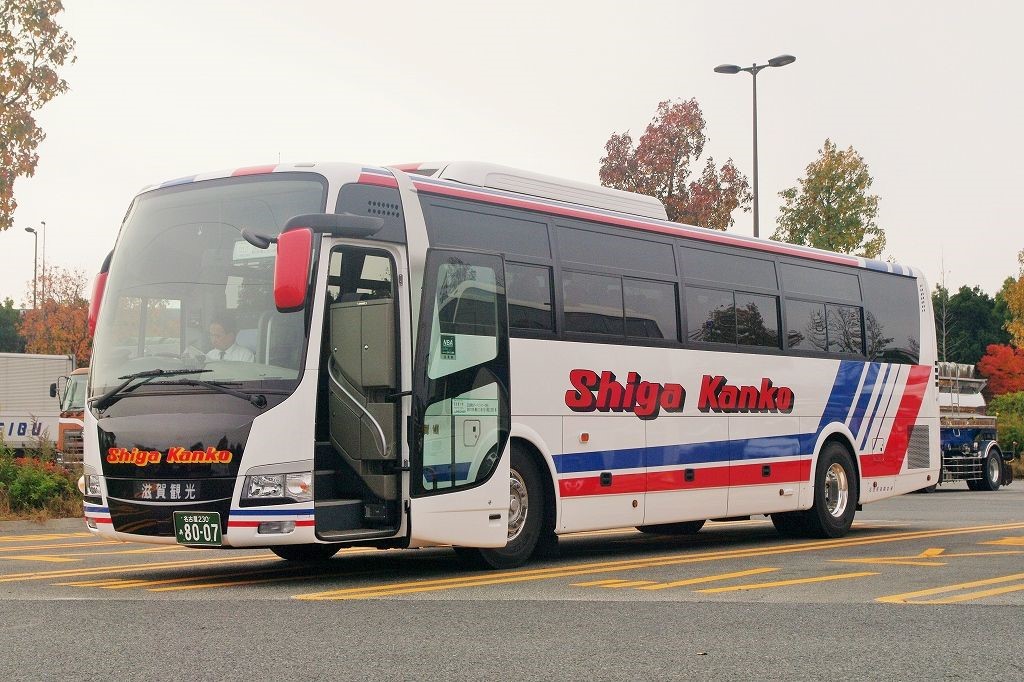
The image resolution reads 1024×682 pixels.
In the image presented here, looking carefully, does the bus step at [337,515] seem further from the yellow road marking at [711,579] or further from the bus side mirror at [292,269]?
the yellow road marking at [711,579]

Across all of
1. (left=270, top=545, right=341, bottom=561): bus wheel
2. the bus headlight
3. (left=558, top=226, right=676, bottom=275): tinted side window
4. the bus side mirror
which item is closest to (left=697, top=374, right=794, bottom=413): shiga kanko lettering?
(left=558, top=226, right=676, bottom=275): tinted side window

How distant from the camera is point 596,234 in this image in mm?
14758

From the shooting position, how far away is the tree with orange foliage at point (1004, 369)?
7469 centimetres

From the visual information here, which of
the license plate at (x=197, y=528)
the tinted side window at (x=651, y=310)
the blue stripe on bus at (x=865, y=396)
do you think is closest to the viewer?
the license plate at (x=197, y=528)

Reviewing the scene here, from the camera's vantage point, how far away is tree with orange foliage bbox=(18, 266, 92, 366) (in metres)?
63.3

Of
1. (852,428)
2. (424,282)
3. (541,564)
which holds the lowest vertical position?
(541,564)

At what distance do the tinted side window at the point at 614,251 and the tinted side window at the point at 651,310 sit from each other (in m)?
0.19

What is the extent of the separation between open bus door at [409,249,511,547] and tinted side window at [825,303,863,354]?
22.5ft

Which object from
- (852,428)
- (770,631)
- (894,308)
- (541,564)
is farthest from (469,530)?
(894,308)

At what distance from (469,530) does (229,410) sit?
8.18 feet

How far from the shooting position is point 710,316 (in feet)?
53.3

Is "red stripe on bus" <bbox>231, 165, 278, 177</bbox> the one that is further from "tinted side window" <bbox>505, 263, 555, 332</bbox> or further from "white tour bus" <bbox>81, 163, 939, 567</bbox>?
"tinted side window" <bbox>505, 263, 555, 332</bbox>

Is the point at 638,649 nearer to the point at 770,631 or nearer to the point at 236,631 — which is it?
the point at 770,631

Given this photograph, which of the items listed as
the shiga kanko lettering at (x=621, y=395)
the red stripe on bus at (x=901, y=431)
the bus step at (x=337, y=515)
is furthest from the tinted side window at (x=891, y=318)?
the bus step at (x=337, y=515)
